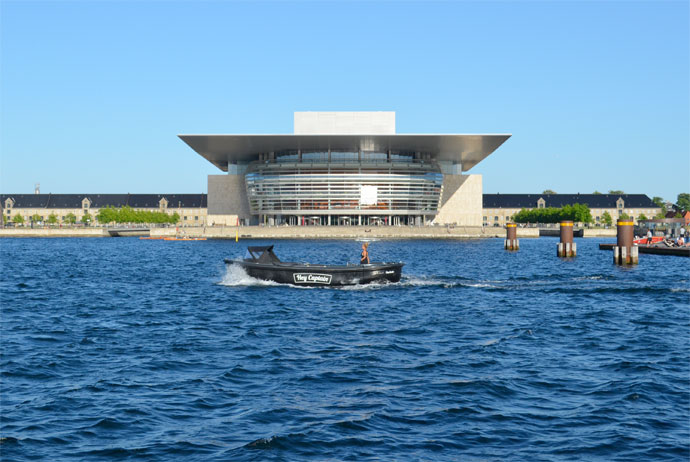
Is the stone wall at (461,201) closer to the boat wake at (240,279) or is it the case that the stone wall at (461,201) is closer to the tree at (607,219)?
the tree at (607,219)

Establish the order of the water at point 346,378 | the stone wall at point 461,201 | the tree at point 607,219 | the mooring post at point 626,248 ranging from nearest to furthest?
the water at point 346,378, the mooring post at point 626,248, the stone wall at point 461,201, the tree at point 607,219

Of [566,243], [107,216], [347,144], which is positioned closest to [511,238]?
[566,243]

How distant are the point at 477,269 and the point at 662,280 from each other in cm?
1289

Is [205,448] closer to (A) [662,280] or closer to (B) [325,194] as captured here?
(A) [662,280]

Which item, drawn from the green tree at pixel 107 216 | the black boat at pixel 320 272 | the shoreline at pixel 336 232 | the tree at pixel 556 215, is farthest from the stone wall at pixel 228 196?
the black boat at pixel 320 272

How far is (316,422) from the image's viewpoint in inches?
467

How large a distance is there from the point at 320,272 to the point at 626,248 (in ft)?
103

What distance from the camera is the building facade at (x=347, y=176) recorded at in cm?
13188

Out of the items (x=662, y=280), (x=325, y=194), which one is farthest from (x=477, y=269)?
(x=325, y=194)

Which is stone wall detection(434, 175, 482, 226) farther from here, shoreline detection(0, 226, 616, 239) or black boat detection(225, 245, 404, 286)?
black boat detection(225, 245, 404, 286)

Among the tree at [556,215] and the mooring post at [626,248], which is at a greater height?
the tree at [556,215]

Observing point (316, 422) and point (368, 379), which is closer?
point (316, 422)

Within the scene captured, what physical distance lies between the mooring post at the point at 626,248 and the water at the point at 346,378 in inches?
976

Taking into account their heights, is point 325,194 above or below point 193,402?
above
